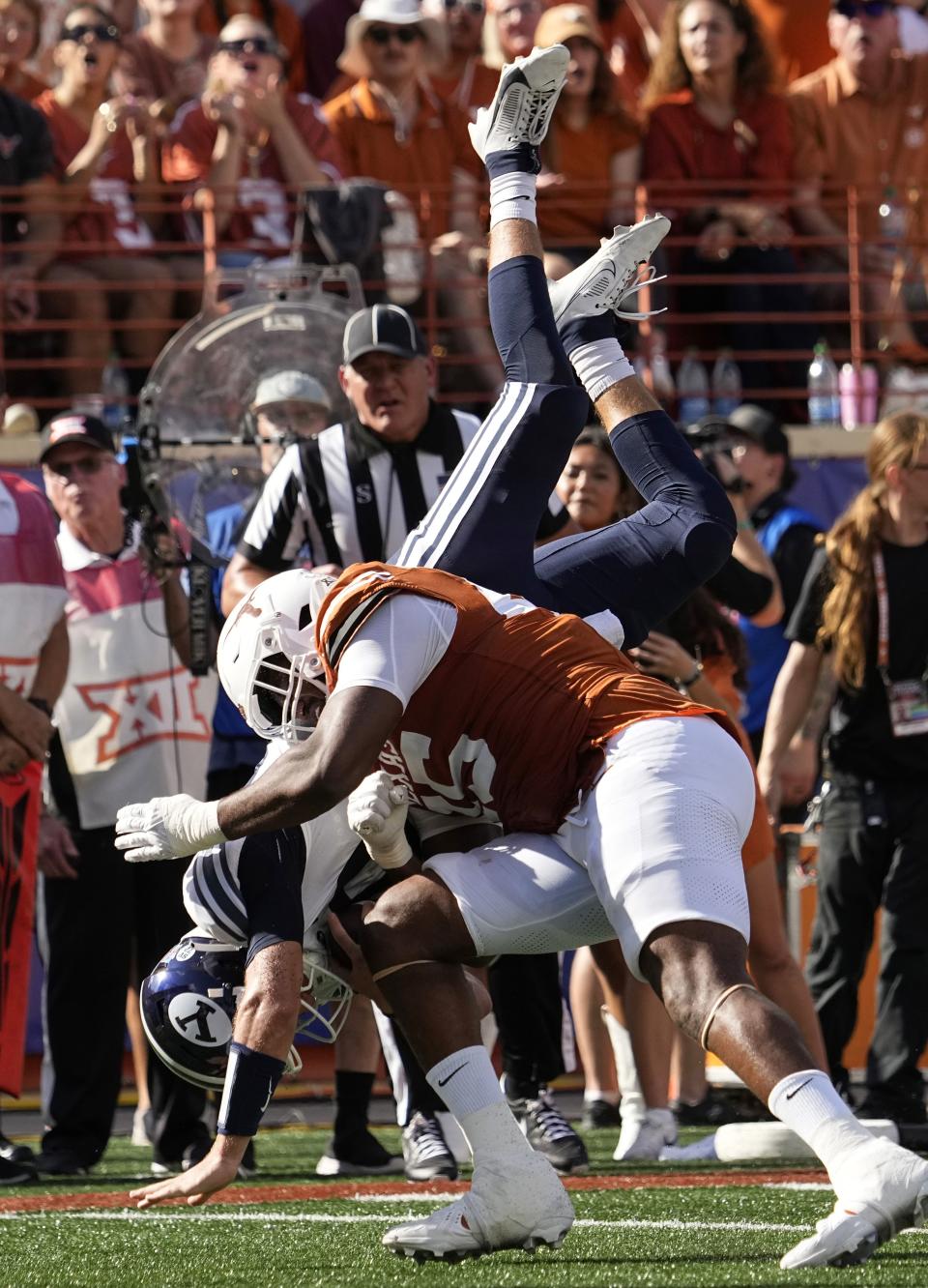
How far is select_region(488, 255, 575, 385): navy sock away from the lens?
4.76 metres

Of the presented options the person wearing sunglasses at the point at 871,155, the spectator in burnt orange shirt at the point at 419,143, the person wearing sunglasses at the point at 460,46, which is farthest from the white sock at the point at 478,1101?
the person wearing sunglasses at the point at 460,46

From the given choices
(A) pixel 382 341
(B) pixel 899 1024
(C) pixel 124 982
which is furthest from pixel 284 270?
(B) pixel 899 1024

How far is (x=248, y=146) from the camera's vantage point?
876 cm

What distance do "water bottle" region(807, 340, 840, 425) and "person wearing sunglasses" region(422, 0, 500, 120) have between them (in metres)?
1.85

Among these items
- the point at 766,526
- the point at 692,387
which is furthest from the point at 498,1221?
the point at 692,387

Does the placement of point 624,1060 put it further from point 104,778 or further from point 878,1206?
point 878,1206

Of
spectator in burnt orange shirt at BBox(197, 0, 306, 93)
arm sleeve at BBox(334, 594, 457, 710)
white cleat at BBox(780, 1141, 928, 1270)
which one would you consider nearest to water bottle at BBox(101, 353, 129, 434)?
spectator in burnt orange shirt at BBox(197, 0, 306, 93)

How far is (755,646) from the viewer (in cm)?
725

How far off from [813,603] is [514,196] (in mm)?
1794

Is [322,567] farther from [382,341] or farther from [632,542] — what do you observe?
[632,542]

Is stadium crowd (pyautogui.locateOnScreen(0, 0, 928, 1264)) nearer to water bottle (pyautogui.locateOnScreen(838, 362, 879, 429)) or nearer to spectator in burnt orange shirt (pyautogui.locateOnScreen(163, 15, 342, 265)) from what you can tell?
spectator in burnt orange shirt (pyautogui.locateOnScreen(163, 15, 342, 265))

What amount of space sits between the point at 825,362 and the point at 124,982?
450cm

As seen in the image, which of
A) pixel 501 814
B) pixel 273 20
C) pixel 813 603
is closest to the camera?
pixel 501 814

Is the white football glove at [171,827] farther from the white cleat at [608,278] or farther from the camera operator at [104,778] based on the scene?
the camera operator at [104,778]
